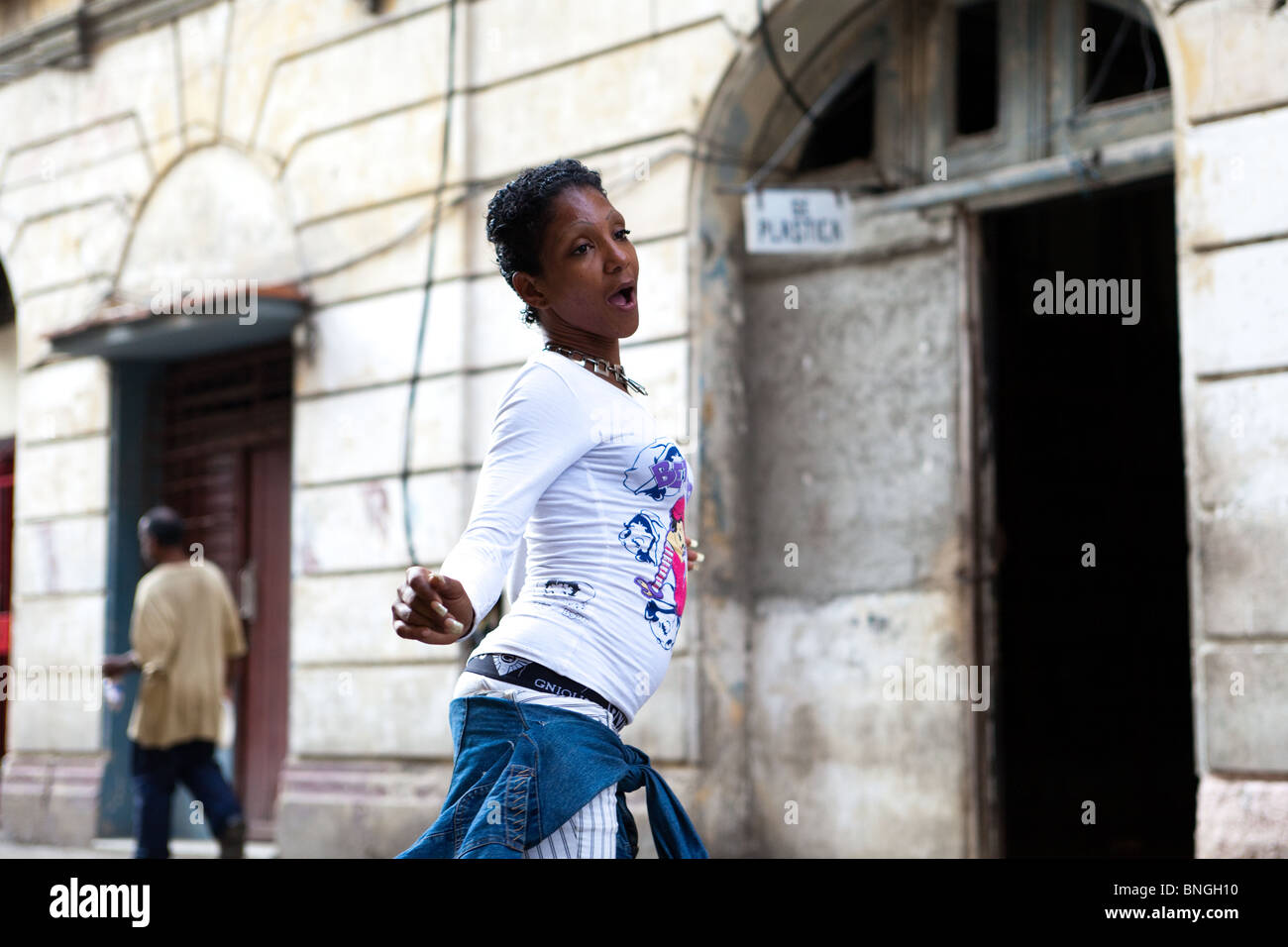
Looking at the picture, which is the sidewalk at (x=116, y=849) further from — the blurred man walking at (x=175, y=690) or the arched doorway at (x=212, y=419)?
the blurred man walking at (x=175, y=690)

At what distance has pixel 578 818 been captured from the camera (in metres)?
2.86

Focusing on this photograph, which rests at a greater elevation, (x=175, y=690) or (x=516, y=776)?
(x=516, y=776)

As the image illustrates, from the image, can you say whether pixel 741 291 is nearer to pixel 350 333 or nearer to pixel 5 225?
pixel 350 333

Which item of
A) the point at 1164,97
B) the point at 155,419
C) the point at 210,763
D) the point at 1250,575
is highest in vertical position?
the point at 1164,97

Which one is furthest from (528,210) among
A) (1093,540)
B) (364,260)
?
(364,260)

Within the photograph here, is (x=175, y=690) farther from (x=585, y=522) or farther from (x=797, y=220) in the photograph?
(x=585, y=522)

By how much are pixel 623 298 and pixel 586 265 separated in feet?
0.32

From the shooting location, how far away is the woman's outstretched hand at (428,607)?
259 cm

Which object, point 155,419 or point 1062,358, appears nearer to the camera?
point 1062,358

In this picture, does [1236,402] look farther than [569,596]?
Yes
